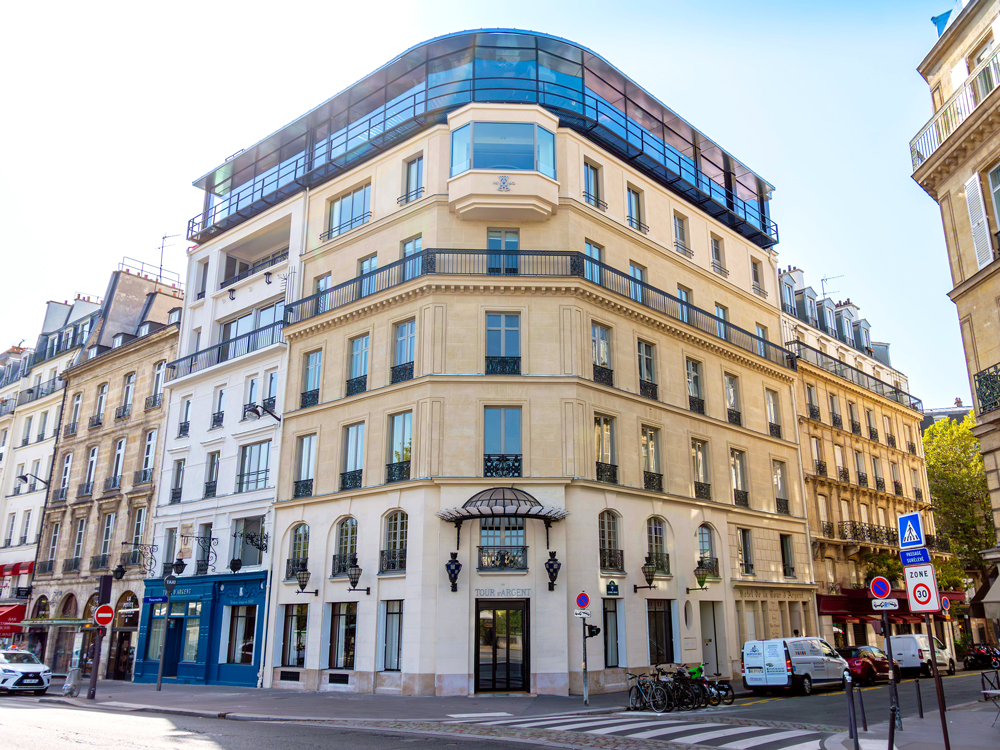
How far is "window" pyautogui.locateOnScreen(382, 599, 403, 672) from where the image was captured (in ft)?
73.4

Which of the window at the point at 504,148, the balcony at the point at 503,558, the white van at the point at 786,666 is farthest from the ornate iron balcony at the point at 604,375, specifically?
the white van at the point at 786,666

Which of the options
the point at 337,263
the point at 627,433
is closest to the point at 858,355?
the point at 627,433

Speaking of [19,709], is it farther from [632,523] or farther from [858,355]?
[858,355]

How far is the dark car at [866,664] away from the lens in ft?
79.5

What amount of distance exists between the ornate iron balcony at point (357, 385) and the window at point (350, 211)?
246 inches

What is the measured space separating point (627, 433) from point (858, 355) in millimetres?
24293

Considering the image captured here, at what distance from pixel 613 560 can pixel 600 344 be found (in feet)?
22.9

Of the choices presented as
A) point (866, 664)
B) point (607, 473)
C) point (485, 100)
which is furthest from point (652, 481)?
point (485, 100)

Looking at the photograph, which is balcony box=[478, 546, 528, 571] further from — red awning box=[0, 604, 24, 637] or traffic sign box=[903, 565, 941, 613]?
A: red awning box=[0, 604, 24, 637]

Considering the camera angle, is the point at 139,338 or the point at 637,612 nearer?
the point at 637,612

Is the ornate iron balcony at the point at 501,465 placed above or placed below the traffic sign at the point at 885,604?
above

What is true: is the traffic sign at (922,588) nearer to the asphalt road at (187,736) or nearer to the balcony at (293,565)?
the asphalt road at (187,736)

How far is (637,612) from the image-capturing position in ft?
77.5

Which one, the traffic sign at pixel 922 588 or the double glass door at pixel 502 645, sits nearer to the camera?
the traffic sign at pixel 922 588
